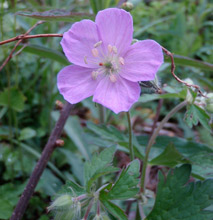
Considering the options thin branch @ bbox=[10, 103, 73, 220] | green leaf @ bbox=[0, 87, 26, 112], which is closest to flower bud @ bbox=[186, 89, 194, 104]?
thin branch @ bbox=[10, 103, 73, 220]

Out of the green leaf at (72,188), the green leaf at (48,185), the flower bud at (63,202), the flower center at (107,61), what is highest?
the flower center at (107,61)

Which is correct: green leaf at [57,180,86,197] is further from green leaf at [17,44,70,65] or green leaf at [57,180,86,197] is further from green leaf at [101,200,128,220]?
green leaf at [17,44,70,65]

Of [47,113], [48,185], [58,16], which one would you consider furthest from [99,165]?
[47,113]

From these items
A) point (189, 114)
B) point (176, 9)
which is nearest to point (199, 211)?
point (189, 114)

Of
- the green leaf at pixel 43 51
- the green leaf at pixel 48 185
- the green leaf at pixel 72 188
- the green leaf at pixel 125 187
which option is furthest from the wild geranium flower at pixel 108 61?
the green leaf at pixel 48 185

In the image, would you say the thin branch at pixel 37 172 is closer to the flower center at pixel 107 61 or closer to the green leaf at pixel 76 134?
the flower center at pixel 107 61

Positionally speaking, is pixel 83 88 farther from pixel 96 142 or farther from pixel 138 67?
pixel 96 142

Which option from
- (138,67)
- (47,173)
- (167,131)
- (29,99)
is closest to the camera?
(138,67)
